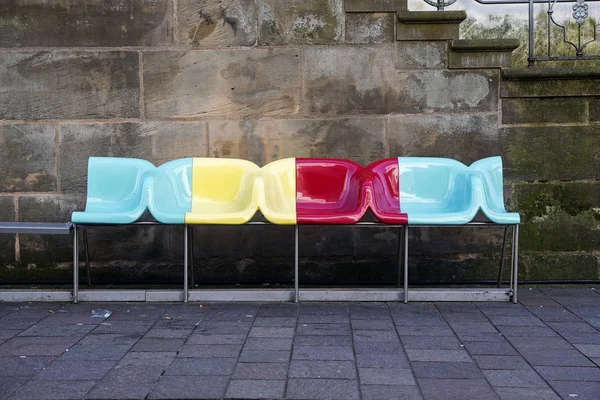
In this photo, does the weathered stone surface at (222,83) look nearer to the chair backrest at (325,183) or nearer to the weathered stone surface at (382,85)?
the weathered stone surface at (382,85)

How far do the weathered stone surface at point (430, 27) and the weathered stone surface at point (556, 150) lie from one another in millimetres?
921

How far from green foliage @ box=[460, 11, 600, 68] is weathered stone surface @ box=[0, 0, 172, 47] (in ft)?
8.61

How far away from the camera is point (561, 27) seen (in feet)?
19.9

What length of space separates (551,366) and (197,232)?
10.7 ft

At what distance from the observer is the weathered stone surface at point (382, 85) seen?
5.81 metres

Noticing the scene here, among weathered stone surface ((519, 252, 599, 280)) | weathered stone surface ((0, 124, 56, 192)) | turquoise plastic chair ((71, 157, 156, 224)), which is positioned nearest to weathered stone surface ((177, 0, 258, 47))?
turquoise plastic chair ((71, 157, 156, 224))

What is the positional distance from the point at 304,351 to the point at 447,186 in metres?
2.26

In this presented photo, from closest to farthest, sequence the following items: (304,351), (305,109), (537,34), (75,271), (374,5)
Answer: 1. (304,351)
2. (75,271)
3. (374,5)
4. (305,109)
5. (537,34)

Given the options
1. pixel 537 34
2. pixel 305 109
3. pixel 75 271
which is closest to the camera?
pixel 75 271

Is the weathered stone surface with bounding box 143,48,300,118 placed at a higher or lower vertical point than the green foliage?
lower

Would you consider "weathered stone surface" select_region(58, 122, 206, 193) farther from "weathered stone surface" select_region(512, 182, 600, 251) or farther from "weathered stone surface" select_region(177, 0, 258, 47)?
Answer: "weathered stone surface" select_region(512, 182, 600, 251)

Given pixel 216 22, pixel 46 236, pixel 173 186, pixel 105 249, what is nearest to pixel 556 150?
pixel 216 22

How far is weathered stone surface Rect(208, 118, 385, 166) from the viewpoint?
5863mm

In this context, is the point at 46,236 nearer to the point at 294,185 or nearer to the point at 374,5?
the point at 294,185
